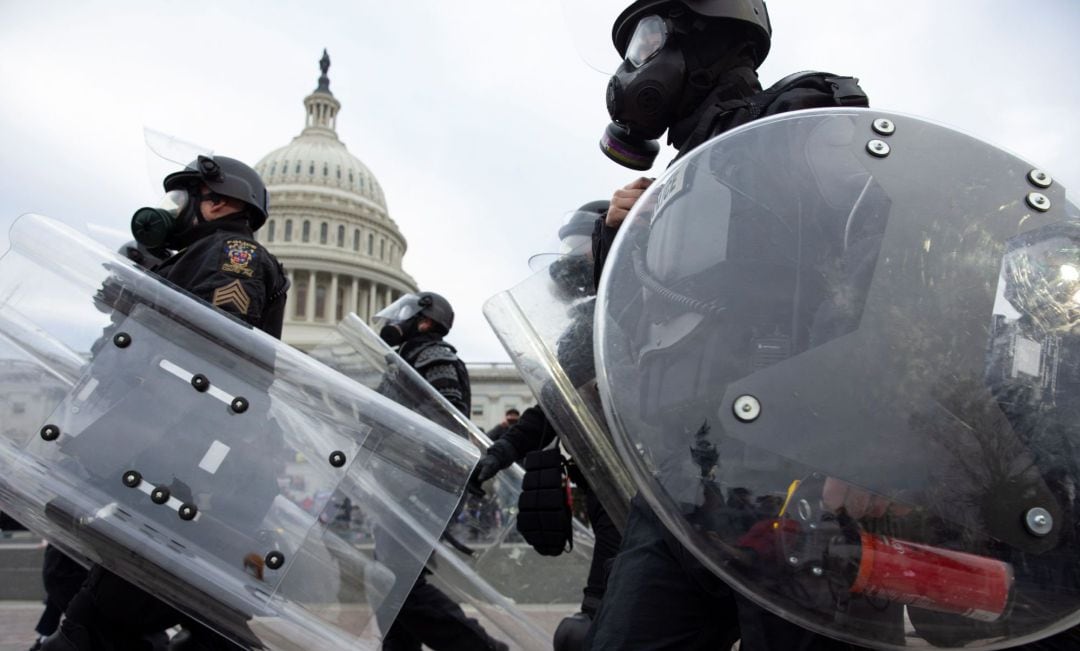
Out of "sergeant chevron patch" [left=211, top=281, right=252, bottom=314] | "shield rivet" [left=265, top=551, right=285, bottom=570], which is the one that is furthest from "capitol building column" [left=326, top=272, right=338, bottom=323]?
"shield rivet" [left=265, top=551, right=285, bottom=570]

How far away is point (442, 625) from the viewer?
3.21 metres

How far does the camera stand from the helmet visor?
6.50ft

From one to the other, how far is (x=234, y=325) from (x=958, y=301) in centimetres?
162

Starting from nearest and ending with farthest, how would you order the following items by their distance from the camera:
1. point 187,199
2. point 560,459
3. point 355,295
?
point 560,459 < point 187,199 < point 355,295

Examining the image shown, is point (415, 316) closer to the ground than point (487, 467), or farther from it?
farther from it

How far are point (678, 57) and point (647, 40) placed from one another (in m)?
0.09

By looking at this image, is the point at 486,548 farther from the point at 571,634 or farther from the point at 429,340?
the point at 429,340

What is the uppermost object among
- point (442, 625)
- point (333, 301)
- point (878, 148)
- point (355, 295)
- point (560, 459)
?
point (355, 295)

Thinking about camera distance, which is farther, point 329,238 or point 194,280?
point 329,238

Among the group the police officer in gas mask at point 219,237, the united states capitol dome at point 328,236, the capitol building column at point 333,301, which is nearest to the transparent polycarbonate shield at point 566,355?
the police officer in gas mask at point 219,237

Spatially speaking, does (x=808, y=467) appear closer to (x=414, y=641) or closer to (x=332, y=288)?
(x=414, y=641)

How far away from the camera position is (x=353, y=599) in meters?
1.98

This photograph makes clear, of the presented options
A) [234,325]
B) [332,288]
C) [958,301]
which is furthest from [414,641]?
[332,288]

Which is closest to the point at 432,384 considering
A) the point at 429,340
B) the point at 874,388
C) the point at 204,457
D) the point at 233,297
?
the point at 429,340
